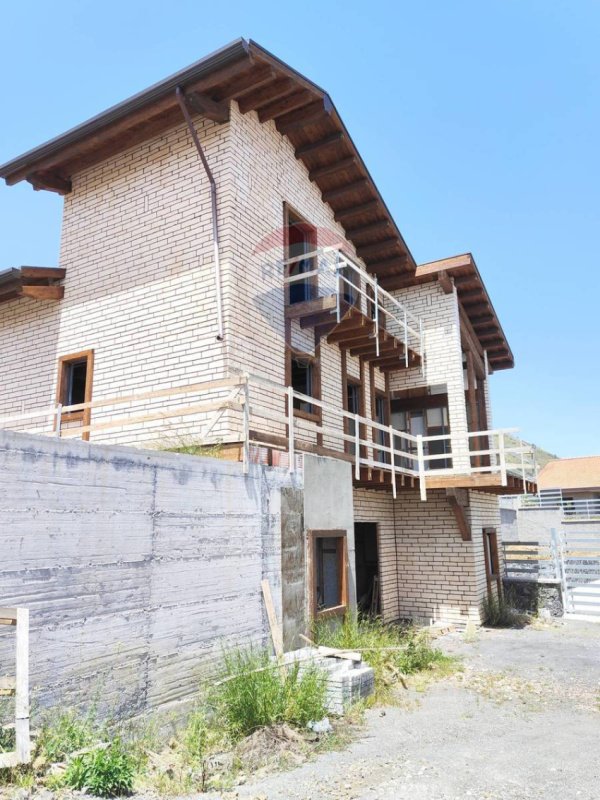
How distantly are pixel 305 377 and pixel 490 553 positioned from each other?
307 inches

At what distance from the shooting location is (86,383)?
34.9ft

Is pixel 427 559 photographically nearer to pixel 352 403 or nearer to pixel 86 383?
pixel 352 403

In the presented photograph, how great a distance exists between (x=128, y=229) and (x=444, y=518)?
9692mm

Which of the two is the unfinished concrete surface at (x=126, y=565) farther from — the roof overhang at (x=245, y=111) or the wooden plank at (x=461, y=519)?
the wooden plank at (x=461, y=519)

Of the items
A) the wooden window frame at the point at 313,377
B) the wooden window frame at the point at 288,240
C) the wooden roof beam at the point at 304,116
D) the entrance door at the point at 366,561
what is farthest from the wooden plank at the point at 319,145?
the entrance door at the point at 366,561

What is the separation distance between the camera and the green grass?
8.16 m

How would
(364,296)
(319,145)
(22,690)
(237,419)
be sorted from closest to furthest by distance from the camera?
(22,690) → (237,419) → (364,296) → (319,145)

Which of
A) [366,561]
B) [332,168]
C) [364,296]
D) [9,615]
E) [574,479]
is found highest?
[332,168]

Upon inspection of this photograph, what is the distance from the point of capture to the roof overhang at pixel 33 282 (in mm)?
10898

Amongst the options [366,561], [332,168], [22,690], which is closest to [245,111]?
[332,168]

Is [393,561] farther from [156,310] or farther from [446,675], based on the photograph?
[156,310]

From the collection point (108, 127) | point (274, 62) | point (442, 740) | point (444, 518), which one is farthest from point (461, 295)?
point (442, 740)

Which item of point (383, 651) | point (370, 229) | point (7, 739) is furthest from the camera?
point (370, 229)

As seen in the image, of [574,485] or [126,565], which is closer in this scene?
[126,565]
